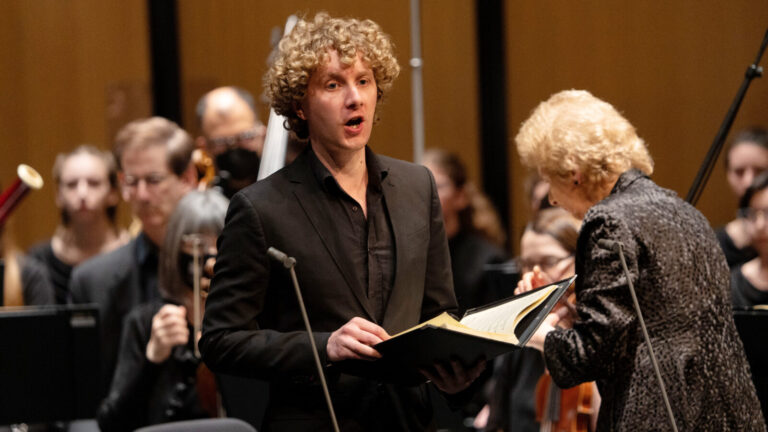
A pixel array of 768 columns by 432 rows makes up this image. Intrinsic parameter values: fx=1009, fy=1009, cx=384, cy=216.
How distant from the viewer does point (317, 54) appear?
6.08 feet

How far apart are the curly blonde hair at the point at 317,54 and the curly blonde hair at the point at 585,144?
46 cm

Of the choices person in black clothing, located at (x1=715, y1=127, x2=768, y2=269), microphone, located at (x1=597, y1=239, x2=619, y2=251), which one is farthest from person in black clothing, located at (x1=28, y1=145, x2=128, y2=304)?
microphone, located at (x1=597, y1=239, x2=619, y2=251)

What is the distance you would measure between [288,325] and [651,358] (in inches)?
26.9

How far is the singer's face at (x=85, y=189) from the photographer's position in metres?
4.47

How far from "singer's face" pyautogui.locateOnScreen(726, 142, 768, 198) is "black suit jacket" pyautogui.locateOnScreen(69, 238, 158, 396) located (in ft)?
7.52

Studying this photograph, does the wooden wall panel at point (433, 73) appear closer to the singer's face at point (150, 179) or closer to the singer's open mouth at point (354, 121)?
the singer's face at point (150, 179)

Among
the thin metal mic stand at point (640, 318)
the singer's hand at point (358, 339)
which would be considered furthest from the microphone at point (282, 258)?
the thin metal mic stand at point (640, 318)

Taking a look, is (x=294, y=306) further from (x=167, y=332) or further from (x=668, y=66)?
(x=668, y=66)

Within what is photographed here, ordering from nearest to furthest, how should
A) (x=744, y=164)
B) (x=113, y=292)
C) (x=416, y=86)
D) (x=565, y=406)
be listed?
(x=565, y=406)
(x=113, y=292)
(x=744, y=164)
(x=416, y=86)

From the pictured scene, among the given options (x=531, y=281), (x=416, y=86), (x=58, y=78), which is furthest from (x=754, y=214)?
(x=58, y=78)

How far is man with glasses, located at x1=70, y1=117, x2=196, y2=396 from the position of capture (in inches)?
136

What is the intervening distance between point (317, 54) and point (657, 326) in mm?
865

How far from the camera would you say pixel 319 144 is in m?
1.91

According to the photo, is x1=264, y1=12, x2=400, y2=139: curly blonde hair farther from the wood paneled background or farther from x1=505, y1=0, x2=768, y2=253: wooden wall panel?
the wood paneled background
